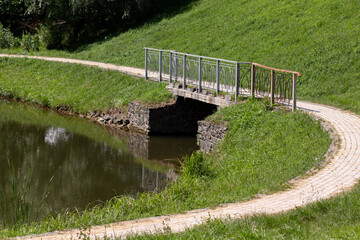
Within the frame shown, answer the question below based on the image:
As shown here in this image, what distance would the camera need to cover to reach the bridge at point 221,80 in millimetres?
16172

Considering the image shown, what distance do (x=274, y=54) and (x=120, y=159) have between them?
8.96m

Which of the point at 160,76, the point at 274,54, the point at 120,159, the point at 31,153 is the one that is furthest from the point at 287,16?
the point at 31,153

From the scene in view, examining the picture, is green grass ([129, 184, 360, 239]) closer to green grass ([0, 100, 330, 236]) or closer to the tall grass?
green grass ([0, 100, 330, 236])

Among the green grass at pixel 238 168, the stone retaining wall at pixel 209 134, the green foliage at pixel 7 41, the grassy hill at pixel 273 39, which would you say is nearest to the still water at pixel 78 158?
the stone retaining wall at pixel 209 134

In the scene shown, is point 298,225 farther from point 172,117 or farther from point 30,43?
point 30,43

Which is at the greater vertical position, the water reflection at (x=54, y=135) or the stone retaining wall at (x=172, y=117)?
the stone retaining wall at (x=172, y=117)

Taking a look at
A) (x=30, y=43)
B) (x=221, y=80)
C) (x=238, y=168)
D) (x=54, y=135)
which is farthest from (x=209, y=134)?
(x=30, y=43)

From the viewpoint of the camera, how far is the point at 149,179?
15289 mm

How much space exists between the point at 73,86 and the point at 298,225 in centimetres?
2082

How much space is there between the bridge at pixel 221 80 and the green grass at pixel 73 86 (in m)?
0.83

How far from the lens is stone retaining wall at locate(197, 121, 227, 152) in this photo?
16.2 m

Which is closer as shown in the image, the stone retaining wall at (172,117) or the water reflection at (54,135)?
the water reflection at (54,135)

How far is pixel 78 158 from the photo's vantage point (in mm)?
17625

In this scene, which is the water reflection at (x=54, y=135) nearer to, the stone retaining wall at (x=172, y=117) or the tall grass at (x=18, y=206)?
the stone retaining wall at (x=172, y=117)
